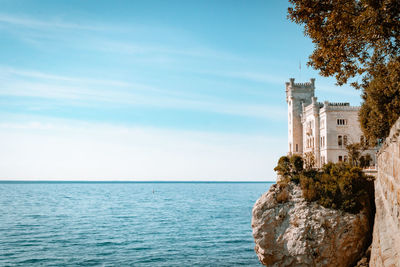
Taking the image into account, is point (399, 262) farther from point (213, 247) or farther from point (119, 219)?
point (119, 219)

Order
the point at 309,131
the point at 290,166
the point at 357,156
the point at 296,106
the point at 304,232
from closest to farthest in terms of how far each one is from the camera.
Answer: the point at 304,232
the point at 290,166
the point at 357,156
the point at 309,131
the point at 296,106

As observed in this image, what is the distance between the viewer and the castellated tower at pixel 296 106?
64.5 m

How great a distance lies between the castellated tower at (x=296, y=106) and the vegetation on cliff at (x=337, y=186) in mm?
38203

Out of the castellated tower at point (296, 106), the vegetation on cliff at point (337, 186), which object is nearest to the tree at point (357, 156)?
the castellated tower at point (296, 106)

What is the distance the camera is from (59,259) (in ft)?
111

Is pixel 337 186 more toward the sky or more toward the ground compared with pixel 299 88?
more toward the ground

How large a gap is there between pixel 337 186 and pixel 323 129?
32329mm

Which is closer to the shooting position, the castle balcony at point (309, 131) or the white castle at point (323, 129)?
the white castle at point (323, 129)

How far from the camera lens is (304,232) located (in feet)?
74.3

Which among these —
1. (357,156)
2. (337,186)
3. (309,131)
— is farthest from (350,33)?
(309,131)

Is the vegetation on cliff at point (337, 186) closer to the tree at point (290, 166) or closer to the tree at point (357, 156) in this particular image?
the tree at point (290, 166)

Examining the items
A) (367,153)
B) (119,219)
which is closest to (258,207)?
(367,153)

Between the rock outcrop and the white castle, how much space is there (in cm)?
2997

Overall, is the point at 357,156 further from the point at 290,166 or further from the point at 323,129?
the point at 290,166
